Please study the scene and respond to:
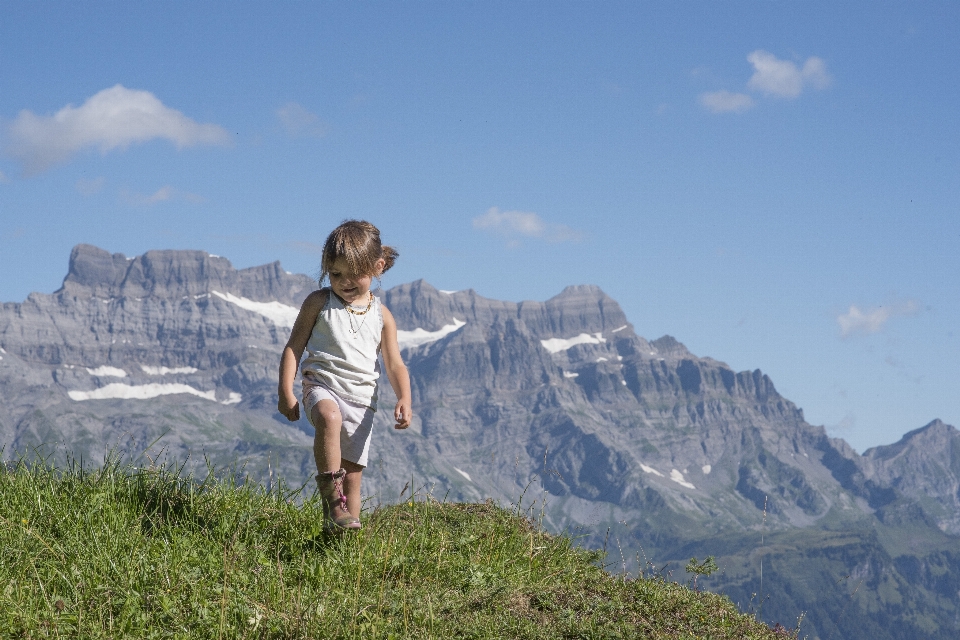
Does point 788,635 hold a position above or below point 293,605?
below

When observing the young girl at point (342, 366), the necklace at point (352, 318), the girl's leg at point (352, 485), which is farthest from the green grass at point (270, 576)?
the necklace at point (352, 318)

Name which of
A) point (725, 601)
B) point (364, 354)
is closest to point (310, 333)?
point (364, 354)

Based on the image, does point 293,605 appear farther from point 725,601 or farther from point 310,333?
point 725,601

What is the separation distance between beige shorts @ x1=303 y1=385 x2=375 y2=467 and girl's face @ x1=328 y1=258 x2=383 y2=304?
88cm

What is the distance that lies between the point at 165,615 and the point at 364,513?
9.50ft

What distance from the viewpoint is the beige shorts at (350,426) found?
8117mm

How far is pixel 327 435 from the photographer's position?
25.8 ft

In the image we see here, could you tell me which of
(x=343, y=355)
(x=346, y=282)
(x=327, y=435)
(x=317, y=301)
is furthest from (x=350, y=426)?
(x=346, y=282)

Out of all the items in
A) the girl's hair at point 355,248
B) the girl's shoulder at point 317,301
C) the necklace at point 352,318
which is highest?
the girl's hair at point 355,248

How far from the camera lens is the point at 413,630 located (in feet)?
21.1

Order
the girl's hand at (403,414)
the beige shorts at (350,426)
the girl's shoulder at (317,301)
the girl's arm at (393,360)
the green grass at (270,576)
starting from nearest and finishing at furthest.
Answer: the green grass at (270,576), the beige shorts at (350,426), the girl's hand at (403,414), the girl's shoulder at (317,301), the girl's arm at (393,360)

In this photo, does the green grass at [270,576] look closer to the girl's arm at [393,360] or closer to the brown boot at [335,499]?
the brown boot at [335,499]

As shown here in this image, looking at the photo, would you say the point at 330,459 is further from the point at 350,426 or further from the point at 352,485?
the point at 352,485

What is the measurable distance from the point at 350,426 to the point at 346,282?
4.25 feet
